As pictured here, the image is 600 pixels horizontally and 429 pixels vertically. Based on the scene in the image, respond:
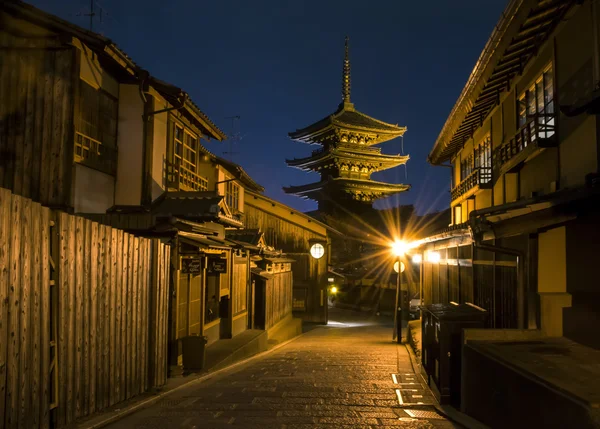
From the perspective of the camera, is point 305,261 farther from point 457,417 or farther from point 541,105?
point 457,417

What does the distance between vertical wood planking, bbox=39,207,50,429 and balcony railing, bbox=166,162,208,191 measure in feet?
30.8

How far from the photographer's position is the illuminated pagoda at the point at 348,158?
43.2 metres

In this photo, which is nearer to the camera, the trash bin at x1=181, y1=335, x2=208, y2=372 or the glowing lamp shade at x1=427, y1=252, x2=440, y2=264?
the trash bin at x1=181, y1=335, x2=208, y2=372

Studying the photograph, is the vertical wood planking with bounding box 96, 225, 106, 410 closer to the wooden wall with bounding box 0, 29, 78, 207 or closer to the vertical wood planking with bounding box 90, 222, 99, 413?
the vertical wood planking with bounding box 90, 222, 99, 413

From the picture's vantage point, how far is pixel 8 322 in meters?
4.91

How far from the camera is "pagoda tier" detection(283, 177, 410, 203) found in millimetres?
44281

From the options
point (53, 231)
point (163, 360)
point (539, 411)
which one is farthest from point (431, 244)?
point (53, 231)

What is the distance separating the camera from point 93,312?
673 centimetres

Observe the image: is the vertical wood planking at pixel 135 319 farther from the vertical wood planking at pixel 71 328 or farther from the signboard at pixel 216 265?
the signboard at pixel 216 265

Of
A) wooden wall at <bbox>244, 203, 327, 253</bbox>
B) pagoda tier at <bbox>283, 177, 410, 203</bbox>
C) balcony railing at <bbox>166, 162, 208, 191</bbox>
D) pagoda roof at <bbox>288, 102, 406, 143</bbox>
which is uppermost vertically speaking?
pagoda roof at <bbox>288, 102, 406, 143</bbox>

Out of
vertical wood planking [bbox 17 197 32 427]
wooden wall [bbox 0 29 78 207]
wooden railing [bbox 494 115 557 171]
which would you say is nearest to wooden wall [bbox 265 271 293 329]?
wooden railing [bbox 494 115 557 171]

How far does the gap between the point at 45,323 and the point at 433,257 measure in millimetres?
18639

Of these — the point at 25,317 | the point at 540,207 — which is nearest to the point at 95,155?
the point at 25,317

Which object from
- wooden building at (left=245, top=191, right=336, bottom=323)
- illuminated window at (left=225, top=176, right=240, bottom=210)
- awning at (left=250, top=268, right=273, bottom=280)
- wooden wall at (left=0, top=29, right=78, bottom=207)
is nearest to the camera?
wooden wall at (left=0, top=29, right=78, bottom=207)
